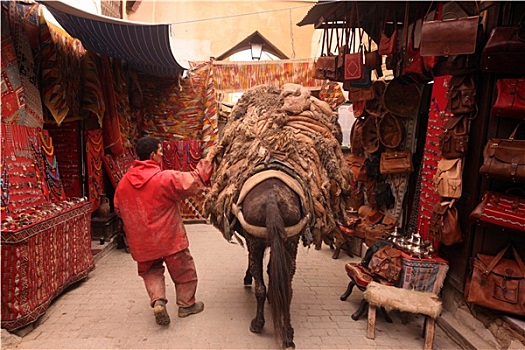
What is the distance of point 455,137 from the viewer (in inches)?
122

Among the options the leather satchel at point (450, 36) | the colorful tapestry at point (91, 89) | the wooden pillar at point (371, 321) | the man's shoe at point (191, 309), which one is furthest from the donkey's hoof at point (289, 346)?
the colorful tapestry at point (91, 89)

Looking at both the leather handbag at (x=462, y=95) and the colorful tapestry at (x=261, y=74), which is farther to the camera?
the colorful tapestry at (x=261, y=74)

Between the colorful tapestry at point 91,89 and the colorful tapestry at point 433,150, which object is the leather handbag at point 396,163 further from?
the colorful tapestry at point 91,89

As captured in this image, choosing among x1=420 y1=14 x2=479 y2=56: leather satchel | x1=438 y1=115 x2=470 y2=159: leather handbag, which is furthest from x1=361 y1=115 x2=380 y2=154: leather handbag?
x1=420 y1=14 x2=479 y2=56: leather satchel

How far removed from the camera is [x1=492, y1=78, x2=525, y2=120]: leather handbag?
2.53 m

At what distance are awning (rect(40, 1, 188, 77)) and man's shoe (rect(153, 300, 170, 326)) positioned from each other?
316 cm

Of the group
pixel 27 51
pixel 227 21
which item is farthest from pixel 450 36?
pixel 227 21

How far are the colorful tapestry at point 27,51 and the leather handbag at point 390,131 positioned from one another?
14.5 feet

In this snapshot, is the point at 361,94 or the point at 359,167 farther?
the point at 359,167

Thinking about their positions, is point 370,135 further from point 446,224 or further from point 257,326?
point 257,326

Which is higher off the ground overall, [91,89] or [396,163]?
[91,89]

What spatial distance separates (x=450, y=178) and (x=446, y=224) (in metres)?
0.45

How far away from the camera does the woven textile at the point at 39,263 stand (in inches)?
104

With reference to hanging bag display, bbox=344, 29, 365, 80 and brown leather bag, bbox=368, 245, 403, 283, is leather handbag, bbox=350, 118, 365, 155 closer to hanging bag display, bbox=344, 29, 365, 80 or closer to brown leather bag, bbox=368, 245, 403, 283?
hanging bag display, bbox=344, 29, 365, 80
